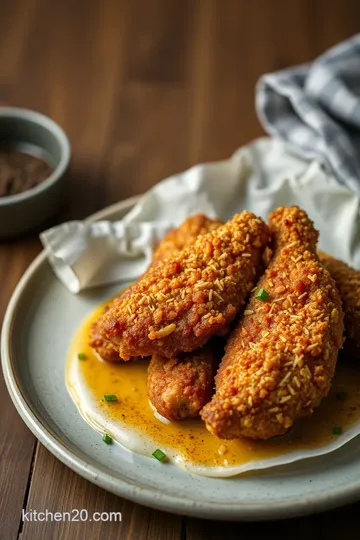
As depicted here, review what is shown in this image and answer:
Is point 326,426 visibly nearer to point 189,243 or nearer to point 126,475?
point 126,475

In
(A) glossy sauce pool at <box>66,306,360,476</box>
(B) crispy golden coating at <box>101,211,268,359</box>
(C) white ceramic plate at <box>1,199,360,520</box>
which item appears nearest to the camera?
(C) white ceramic plate at <box>1,199,360,520</box>

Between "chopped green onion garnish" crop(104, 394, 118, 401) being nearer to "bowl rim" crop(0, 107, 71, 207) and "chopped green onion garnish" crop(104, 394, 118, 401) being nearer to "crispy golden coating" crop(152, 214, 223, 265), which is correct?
"crispy golden coating" crop(152, 214, 223, 265)

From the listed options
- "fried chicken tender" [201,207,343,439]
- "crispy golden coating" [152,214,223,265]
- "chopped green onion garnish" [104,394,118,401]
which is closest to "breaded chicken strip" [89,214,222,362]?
"crispy golden coating" [152,214,223,265]

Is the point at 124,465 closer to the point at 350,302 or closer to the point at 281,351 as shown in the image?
the point at 281,351

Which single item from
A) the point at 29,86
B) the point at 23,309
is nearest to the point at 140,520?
the point at 23,309

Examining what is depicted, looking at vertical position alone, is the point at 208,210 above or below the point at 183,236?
below

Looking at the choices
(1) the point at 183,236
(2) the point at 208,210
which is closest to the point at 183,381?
(1) the point at 183,236
